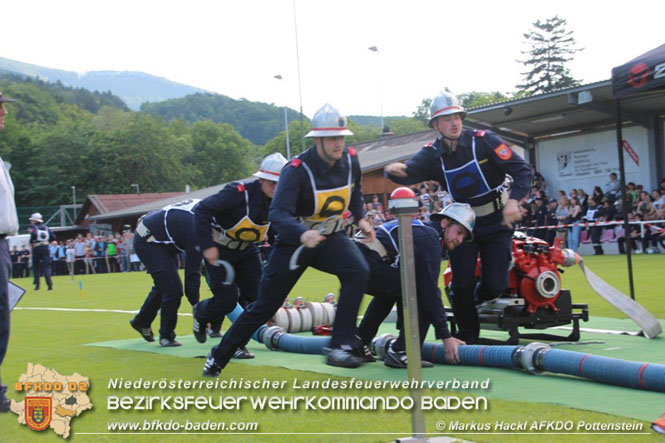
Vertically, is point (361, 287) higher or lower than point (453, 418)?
higher

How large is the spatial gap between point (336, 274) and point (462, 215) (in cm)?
162

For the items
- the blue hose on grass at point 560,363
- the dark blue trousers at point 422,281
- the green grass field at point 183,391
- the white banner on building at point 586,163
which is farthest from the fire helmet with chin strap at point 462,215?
the white banner on building at point 586,163

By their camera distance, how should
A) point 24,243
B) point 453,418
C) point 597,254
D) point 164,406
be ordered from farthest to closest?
point 24,243, point 597,254, point 164,406, point 453,418

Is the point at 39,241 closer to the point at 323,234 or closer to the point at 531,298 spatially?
the point at 531,298

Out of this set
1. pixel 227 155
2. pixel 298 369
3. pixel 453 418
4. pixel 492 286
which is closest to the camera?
pixel 453 418

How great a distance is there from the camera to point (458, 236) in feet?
24.5

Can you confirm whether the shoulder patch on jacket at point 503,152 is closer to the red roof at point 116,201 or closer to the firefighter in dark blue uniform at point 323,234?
the firefighter in dark blue uniform at point 323,234

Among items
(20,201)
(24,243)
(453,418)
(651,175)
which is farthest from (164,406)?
(20,201)

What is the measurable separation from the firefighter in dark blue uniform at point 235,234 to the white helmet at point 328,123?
4.11 feet

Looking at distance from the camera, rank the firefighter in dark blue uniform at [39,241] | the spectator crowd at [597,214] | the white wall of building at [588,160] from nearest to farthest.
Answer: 1. the spectator crowd at [597,214]
2. the firefighter in dark blue uniform at [39,241]
3. the white wall of building at [588,160]

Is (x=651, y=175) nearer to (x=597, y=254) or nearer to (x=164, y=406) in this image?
(x=597, y=254)

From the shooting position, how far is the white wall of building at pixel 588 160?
25797 millimetres

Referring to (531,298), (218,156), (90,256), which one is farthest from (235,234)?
(218,156)

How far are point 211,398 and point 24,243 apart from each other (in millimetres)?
46734
